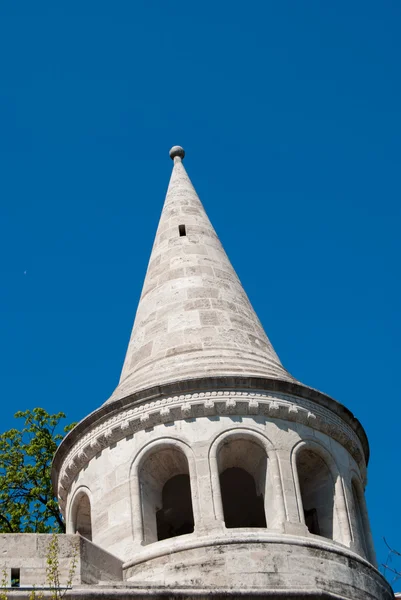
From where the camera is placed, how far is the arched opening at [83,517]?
14.8 m

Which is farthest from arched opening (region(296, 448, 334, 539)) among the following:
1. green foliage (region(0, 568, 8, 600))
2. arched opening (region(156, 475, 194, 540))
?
green foliage (region(0, 568, 8, 600))

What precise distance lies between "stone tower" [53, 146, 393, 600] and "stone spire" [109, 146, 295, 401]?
0.03 m

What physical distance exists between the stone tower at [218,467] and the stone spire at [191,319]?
3 centimetres

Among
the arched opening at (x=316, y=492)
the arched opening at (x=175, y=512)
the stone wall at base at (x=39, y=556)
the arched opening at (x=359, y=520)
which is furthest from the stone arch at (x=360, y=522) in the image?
the stone wall at base at (x=39, y=556)

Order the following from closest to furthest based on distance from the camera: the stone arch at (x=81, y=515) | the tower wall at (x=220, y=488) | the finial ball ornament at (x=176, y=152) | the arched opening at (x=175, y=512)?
1. the tower wall at (x=220, y=488)
2. the stone arch at (x=81, y=515)
3. the arched opening at (x=175, y=512)
4. the finial ball ornament at (x=176, y=152)

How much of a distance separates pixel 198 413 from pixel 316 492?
1.79 metres

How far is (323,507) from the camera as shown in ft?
46.9

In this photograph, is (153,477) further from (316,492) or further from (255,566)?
(255,566)

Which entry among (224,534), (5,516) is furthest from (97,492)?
(5,516)

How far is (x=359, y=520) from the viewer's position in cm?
1459

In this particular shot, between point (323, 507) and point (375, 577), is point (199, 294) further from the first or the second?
point (375, 577)

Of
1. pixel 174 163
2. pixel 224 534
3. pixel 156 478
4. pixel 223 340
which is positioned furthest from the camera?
pixel 174 163

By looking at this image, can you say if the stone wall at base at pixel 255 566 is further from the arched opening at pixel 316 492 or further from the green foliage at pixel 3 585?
the green foliage at pixel 3 585

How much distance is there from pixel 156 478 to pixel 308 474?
1.94 metres
